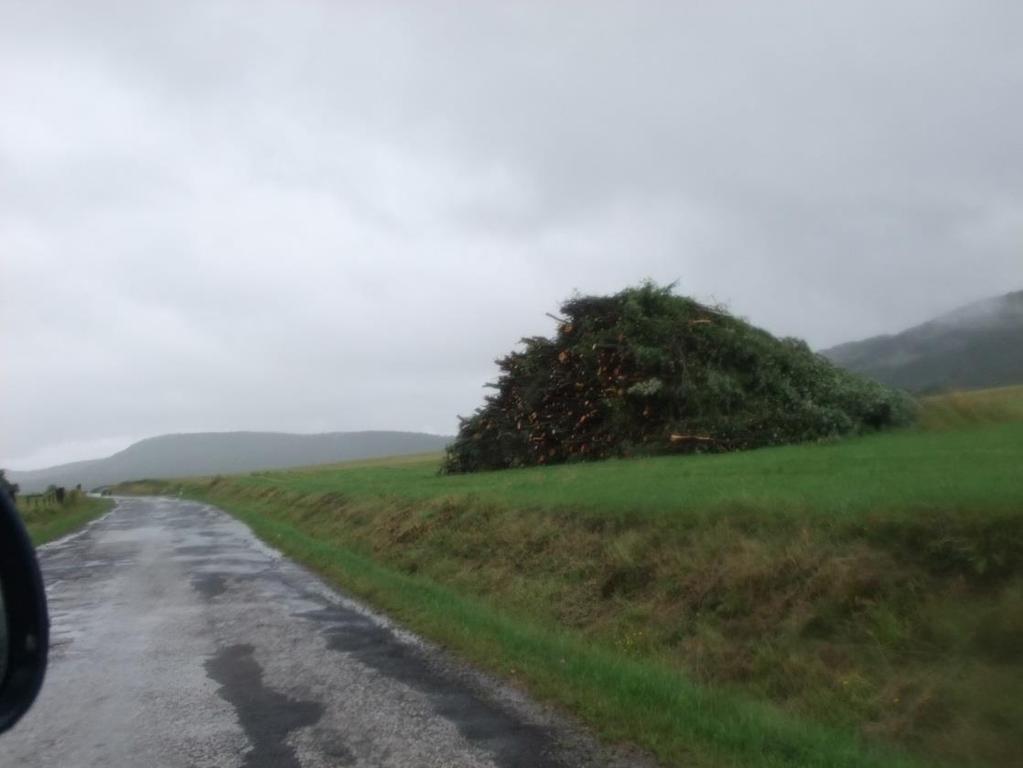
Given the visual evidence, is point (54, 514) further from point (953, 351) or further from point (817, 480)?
point (817, 480)

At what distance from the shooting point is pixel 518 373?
104 ft

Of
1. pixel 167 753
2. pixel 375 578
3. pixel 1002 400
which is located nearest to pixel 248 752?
pixel 167 753

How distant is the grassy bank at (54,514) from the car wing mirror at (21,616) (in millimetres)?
26752

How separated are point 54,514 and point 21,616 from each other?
1694 inches

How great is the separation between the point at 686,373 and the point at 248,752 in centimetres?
1824

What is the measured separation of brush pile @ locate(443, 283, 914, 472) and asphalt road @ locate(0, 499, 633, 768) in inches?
440

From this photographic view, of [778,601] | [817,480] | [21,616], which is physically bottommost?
[778,601]

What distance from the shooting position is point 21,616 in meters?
4.80

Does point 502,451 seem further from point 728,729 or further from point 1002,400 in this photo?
point 728,729

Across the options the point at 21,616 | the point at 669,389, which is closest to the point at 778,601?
the point at 21,616

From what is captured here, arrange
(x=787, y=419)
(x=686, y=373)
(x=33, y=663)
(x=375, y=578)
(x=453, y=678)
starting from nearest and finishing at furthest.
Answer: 1. (x=33, y=663)
2. (x=453, y=678)
3. (x=375, y=578)
4. (x=787, y=419)
5. (x=686, y=373)

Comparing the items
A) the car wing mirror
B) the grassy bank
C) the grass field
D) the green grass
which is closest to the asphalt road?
the grass field

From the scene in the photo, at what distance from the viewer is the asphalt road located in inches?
287

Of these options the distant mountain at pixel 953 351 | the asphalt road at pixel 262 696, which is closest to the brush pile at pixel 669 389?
the distant mountain at pixel 953 351
